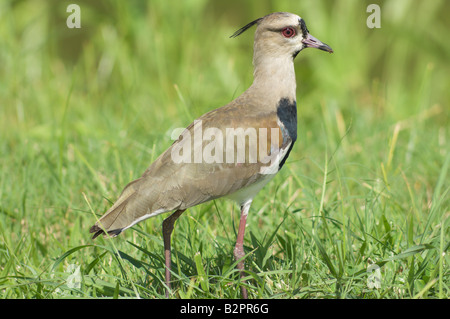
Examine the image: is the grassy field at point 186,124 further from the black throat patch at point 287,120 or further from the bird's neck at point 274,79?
the bird's neck at point 274,79

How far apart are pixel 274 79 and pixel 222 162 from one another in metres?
0.62

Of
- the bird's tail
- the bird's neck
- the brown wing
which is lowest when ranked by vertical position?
the bird's tail

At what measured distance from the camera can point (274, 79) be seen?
395cm

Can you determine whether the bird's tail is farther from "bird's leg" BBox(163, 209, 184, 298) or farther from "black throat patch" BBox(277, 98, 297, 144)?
"black throat patch" BBox(277, 98, 297, 144)

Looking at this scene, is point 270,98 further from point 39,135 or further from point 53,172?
point 39,135

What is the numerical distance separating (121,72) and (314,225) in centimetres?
401

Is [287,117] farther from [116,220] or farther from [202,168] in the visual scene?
[116,220]

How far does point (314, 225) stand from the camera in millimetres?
3838

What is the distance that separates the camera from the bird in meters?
3.55

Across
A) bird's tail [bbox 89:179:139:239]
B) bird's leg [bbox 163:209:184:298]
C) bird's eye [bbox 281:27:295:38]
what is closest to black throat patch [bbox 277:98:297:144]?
bird's eye [bbox 281:27:295:38]

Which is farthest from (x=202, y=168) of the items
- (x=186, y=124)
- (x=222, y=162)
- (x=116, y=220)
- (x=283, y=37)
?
(x=186, y=124)
